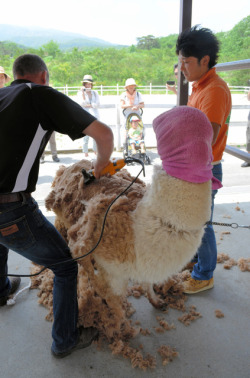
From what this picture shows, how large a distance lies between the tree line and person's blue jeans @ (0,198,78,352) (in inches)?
478

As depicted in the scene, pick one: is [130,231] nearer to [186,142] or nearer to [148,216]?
[148,216]

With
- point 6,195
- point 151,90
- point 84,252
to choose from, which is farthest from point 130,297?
point 151,90

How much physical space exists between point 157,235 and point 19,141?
91 centimetres

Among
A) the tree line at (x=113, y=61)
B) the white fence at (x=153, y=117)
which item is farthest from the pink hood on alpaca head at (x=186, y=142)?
the tree line at (x=113, y=61)

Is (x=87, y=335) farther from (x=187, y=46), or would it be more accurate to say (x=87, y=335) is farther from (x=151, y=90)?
(x=151, y=90)

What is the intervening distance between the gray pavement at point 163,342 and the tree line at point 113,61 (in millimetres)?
11445

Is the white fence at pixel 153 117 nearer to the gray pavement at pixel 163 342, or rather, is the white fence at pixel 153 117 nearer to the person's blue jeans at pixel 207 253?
the person's blue jeans at pixel 207 253

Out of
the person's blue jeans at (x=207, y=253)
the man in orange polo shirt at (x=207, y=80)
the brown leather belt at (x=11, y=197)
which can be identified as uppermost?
the man in orange polo shirt at (x=207, y=80)

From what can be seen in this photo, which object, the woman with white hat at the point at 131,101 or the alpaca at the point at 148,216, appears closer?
the alpaca at the point at 148,216

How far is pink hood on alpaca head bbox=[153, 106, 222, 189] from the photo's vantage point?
1.43 metres

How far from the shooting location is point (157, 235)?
1615mm

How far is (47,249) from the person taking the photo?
1630 millimetres

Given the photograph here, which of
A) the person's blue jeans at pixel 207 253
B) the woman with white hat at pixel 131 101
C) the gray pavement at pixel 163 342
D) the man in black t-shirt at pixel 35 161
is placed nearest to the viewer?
the man in black t-shirt at pixel 35 161

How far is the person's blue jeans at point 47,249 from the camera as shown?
61.0 inches
